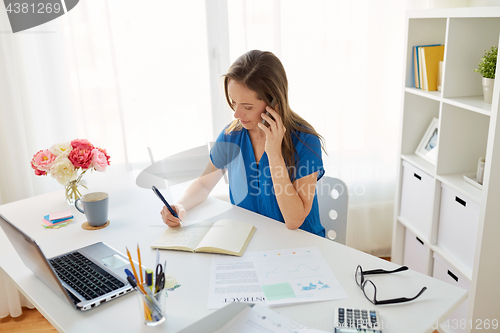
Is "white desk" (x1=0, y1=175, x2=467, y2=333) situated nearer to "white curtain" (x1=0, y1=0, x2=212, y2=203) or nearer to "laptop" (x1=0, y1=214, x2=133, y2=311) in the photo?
"laptop" (x1=0, y1=214, x2=133, y2=311)

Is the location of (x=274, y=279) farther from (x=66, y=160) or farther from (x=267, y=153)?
(x=66, y=160)

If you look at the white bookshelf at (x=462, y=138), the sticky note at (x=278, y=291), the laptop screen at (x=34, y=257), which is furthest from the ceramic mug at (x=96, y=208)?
the white bookshelf at (x=462, y=138)

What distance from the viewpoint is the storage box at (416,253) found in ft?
7.30

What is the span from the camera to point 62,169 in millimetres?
1527

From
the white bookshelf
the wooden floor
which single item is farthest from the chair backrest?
the wooden floor

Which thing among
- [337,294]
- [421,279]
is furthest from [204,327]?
[421,279]

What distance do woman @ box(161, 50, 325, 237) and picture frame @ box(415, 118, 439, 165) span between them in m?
0.86

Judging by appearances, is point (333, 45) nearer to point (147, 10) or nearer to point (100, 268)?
point (147, 10)

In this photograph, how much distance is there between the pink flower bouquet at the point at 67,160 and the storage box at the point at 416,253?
65.3 inches

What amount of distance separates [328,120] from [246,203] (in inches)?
39.2

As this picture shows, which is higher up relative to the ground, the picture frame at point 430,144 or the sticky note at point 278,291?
the picture frame at point 430,144

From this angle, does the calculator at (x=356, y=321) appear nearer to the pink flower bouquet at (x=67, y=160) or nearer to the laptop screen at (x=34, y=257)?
the laptop screen at (x=34, y=257)

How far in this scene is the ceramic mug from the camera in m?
1.48

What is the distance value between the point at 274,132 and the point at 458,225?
101cm
